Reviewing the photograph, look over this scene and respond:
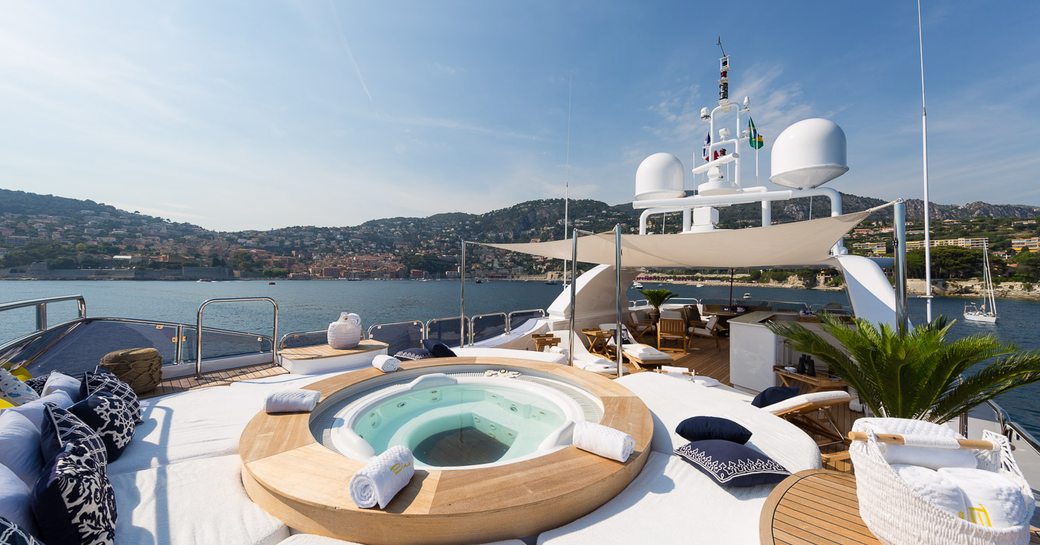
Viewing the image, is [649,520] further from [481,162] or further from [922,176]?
[481,162]

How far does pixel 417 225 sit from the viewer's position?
1976 inches

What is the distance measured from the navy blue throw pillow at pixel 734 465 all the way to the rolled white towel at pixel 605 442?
45 centimetres

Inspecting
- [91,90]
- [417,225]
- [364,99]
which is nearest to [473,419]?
[364,99]

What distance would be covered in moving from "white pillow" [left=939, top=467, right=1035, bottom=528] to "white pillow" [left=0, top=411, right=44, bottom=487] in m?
3.92

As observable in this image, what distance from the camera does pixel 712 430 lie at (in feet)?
9.11

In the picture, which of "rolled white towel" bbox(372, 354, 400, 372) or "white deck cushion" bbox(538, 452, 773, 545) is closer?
"white deck cushion" bbox(538, 452, 773, 545)

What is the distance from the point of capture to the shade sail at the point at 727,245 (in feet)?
14.0

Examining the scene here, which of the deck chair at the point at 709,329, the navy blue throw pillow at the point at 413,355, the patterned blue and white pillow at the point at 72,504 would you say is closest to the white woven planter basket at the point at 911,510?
the patterned blue and white pillow at the point at 72,504

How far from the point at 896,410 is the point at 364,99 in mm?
8649

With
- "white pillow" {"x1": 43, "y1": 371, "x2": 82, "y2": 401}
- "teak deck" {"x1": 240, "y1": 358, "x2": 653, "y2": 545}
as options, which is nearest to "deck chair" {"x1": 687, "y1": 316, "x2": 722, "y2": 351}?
"teak deck" {"x1": 240, "y1": 358, "x2": 653, "y2": 545}

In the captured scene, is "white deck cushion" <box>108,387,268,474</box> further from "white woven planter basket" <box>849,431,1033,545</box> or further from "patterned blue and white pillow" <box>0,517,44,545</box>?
"white woven planter basket" <box>849,431,1033,545</box>

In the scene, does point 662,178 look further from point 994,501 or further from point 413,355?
point 994,501

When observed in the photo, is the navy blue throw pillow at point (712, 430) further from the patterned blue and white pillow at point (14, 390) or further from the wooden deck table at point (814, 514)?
the patterned blue and white pillow at point (14, 390)

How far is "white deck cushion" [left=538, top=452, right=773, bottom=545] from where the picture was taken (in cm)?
187
